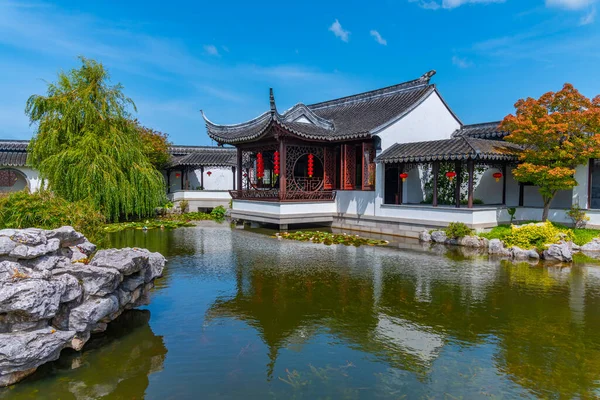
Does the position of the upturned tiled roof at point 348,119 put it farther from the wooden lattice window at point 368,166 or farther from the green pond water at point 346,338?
the green pond water at point 346,338

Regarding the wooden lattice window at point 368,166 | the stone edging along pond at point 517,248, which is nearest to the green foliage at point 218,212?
the wooden lattice window at point 368,166

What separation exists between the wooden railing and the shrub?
21.8ft

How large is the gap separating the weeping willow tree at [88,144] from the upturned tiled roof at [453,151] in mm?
9066

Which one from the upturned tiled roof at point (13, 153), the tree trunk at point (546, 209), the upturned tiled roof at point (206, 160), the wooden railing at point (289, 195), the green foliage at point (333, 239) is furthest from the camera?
the upturned tiled roof at point (206, 160)

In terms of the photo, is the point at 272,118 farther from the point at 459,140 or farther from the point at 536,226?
the point at 536,226

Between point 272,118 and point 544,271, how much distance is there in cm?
877

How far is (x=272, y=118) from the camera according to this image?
46.2 feet

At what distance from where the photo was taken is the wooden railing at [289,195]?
1520cm

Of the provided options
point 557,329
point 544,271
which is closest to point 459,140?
point 544,271

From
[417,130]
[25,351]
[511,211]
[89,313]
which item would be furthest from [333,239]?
[25,351]

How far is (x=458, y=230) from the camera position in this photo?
1219 centimetres

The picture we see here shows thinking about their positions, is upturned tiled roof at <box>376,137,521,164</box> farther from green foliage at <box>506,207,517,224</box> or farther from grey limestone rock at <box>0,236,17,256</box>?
grey limestone rock at <box>0,236,17,256</box>

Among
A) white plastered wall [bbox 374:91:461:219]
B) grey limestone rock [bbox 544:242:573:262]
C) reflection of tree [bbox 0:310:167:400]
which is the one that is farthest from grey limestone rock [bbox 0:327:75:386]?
white plastered wall [bbox 374:91:461:219]

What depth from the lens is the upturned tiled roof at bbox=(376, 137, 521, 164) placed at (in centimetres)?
1245
